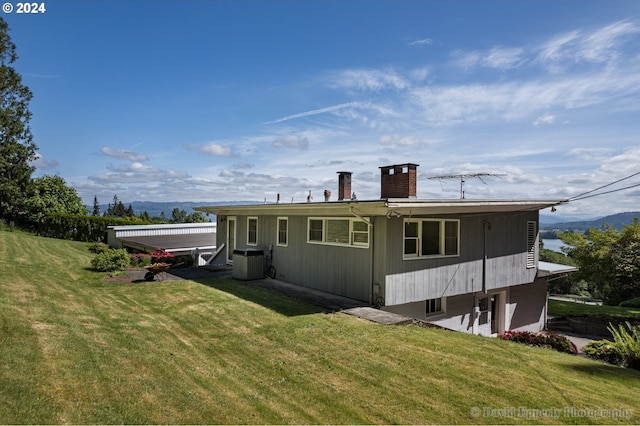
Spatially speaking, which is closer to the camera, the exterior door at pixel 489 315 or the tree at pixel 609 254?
the exterior door at pixel 489 315

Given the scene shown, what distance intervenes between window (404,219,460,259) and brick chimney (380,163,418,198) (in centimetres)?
132

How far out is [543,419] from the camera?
13.2ft

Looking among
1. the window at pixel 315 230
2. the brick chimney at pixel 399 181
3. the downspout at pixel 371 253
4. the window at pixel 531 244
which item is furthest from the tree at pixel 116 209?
the window at pixel 531 244

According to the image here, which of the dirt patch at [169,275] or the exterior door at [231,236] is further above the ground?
the exterior door at [231,236]

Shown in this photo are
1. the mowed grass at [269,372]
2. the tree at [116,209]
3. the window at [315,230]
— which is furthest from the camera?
the tree at [116,209]

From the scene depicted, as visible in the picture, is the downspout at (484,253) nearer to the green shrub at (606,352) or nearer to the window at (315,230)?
the green shrub at (606,352)

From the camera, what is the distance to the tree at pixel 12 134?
2958cm

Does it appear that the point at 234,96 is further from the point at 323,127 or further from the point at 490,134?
the point at 490,134

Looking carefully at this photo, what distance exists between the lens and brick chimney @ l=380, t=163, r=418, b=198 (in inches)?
437

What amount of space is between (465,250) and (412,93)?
6607 millimetres

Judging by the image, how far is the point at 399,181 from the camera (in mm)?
11328

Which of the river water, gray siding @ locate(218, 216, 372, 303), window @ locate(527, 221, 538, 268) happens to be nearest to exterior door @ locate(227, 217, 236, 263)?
gray siding @ locate(218, 216, 372, 303)

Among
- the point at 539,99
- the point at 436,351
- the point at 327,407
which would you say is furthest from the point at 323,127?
the point at 327,407

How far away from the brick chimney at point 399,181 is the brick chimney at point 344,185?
204 centimetres
